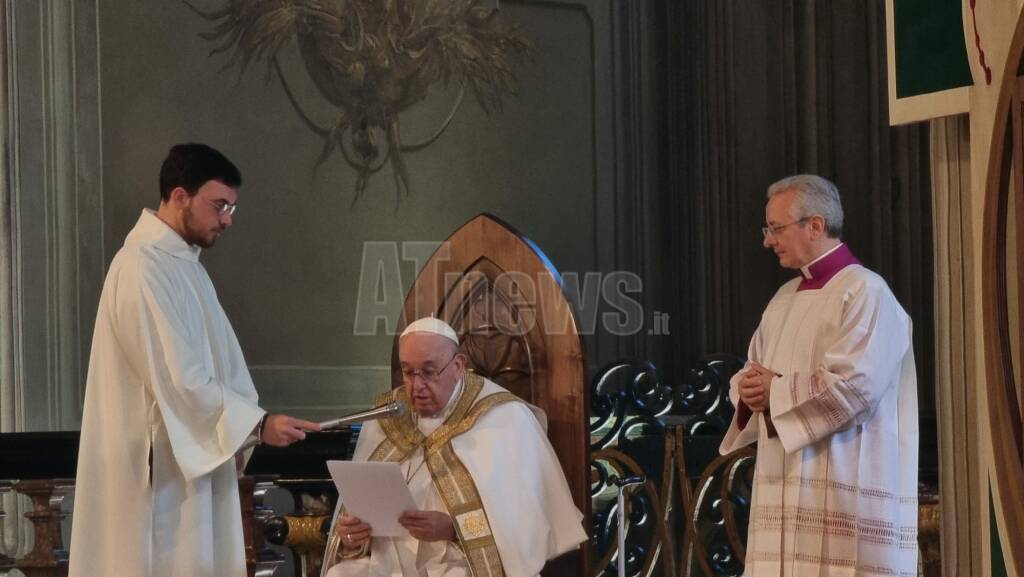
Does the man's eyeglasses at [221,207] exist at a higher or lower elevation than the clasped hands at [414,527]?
higher

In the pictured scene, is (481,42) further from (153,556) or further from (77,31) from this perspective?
(153,556)

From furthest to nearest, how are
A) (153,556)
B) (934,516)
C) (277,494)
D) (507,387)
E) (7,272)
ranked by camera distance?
(277,494)
(7,272)
(934,516)
(507,387)
(153,556)

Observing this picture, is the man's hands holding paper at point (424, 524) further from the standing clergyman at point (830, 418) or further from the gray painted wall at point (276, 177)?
the gray painted wall at point (276, 177)

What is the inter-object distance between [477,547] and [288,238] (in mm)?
4160

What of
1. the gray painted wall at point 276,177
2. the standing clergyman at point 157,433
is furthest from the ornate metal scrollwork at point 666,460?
the gray painted wall at point 276,177

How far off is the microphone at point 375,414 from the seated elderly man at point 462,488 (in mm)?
68

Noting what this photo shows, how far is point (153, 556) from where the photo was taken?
4188 millimetres

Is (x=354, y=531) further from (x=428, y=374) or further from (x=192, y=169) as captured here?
(x=192, y=169)

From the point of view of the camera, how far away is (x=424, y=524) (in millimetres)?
4316

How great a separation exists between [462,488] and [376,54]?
4.54 m

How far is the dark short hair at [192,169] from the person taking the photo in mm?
4305

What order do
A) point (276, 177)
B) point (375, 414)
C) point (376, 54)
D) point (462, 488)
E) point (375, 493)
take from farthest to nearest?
point (376, 54) → point (276, 177) → point (462, 488) → point (375, 414) → point (375, 493)

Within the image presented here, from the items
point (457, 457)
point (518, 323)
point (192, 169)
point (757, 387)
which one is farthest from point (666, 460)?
point (192, 169)

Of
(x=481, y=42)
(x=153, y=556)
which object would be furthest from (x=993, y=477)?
(x=481, y=42)
